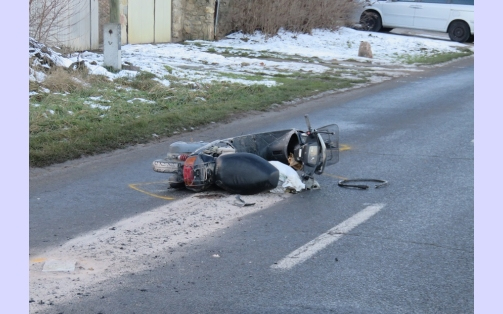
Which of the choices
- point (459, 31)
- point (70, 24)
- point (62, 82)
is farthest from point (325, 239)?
point (459, 31)

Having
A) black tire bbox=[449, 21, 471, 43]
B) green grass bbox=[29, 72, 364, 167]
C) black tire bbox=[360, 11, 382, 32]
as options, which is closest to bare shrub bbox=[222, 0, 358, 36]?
black tire bbox=[360, 11, 382, 32]

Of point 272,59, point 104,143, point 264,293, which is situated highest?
point 272,59

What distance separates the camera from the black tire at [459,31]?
28234 millimetres

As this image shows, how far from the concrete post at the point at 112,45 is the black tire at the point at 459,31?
17265mm

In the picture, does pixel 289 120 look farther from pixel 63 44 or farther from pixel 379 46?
pixel 379 46

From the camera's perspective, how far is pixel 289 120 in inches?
481

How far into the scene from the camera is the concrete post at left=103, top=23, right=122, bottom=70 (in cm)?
1476

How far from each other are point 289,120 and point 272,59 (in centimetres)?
924

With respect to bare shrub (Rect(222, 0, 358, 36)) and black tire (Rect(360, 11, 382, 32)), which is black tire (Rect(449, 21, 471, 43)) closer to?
black tire (Rect(360, 11, 382, 32))

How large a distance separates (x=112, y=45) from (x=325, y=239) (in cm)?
969

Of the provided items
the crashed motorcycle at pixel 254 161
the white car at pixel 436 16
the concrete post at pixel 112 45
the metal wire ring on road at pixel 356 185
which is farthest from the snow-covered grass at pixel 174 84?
the white car at pixel 436 16

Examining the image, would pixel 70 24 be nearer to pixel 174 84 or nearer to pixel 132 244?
pixel 174 84

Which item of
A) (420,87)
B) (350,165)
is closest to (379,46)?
(420,87)

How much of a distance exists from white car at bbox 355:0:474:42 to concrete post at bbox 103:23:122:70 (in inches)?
645
